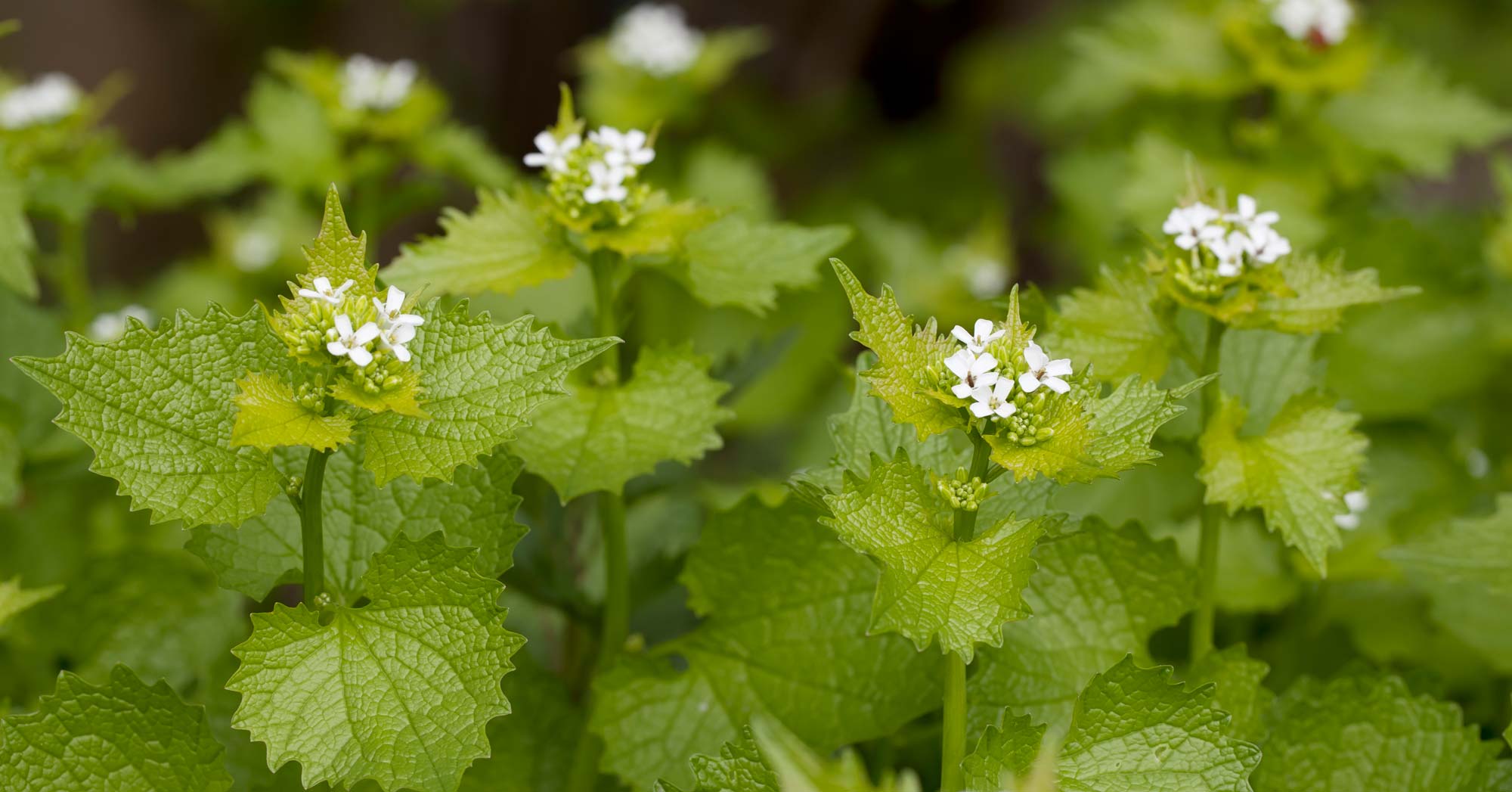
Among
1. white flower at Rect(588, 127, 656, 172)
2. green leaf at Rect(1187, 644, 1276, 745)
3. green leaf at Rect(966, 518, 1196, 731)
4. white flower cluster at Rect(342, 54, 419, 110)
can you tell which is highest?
white flower cluster at Rect(342, 54, 419, 110)

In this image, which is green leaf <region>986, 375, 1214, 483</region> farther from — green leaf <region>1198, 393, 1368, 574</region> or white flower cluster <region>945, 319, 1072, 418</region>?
green leaf <region>1198, 393, 1368, 574</region>

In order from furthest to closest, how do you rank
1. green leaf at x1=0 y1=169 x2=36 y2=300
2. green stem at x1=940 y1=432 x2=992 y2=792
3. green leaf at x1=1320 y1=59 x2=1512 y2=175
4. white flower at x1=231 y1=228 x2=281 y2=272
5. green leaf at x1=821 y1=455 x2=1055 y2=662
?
white flower at x1=231 y1=228 x2=281 y2=272
green leaf at x1=1320 y1=59 x2=1512 y2=175
green leaf at x1=0 y1=169 x2=36 y2=300
green stem at x1=940 y1=432 x2=992 y2=792
green leaf at x1=821 y1=455 x2=1055 y2=662

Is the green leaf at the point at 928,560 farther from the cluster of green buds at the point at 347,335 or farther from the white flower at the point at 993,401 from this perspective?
the cluster of green buds at the point at 347,335

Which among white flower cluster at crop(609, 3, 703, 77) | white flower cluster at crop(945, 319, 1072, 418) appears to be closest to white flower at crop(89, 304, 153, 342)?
white flower cluster at crop(609, 3, 703, 77)

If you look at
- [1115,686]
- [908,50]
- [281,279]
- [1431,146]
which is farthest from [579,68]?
[1115,686]

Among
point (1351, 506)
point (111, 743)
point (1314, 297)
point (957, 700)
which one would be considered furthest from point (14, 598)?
point (1351, 506)

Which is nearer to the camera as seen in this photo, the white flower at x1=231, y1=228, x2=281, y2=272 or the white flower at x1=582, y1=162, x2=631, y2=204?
the white flower at x1=582, y1=162, x2=631, y2=204

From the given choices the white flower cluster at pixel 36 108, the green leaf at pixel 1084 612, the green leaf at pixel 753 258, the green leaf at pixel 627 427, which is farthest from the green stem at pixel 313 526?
the white flower cluster at pixel 36 108
